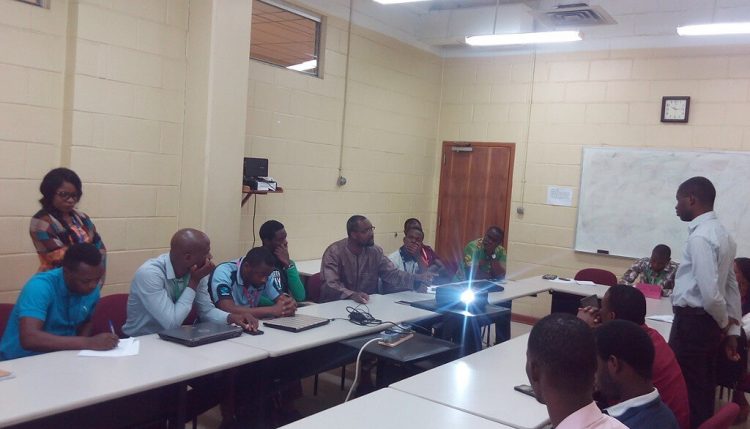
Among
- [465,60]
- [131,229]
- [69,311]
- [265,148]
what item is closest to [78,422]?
[69,311]

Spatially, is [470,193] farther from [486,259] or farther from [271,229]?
[271,229]

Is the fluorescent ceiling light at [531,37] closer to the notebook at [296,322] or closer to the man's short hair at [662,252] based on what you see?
the man's short hair at [662,252]

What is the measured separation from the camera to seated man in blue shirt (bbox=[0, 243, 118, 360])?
97.0 inches

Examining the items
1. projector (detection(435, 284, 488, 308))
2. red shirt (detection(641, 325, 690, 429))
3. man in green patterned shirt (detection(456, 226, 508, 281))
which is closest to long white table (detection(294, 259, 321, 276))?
man in green patterned shirt (detection(456, 226, 508, 281))

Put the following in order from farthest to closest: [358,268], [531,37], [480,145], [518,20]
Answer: [480,145], [518,20], [531,37], [358,268]

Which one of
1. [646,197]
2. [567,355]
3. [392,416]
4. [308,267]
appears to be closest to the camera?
[567,355]

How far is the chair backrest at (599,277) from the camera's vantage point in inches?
222

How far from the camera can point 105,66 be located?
13.3ft

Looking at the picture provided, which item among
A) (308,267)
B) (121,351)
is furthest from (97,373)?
(308,267)

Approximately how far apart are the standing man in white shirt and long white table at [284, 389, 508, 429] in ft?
5.36

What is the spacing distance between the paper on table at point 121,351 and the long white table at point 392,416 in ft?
2.96

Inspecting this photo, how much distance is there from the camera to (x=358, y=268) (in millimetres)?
4469

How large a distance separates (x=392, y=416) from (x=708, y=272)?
1952 millimetres

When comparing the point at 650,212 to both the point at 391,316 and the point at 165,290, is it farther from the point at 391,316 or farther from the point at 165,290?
the point at 165,290
